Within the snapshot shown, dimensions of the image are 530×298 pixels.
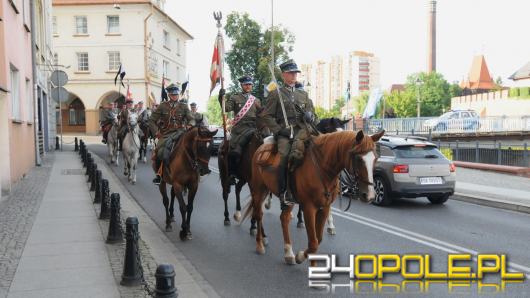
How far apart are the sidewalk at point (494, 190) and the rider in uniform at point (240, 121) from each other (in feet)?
21.8

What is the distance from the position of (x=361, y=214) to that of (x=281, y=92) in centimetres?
440

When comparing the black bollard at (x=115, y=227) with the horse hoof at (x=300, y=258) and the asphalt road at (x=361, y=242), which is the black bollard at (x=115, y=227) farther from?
the horse hoof at (x=300, y=258)

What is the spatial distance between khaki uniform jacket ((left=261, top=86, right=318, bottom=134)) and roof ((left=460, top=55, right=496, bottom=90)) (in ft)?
375

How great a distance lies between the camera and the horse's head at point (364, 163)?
5391mm

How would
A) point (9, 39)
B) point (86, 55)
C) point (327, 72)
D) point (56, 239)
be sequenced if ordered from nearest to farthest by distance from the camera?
point (56, 239) < point (9, 39) < point (86, 55) < point (327, 72)

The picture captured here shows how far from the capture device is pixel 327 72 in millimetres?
174625

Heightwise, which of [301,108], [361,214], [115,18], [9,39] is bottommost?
[361,214]

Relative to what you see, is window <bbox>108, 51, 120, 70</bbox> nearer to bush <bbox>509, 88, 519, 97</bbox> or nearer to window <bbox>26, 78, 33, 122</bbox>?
window <bbox>26, 78, 33, 122</bbox>

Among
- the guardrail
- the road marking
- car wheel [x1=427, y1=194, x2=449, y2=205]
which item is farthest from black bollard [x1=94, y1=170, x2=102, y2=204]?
the guardrail

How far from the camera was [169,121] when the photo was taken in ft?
31.2

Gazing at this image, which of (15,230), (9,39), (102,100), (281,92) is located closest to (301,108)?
(281,92)

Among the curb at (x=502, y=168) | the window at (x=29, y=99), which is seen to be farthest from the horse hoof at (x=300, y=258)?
the window at (x=29, y=99)

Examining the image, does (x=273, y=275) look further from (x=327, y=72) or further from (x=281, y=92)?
(x=327, y=72)

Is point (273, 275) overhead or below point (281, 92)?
below
